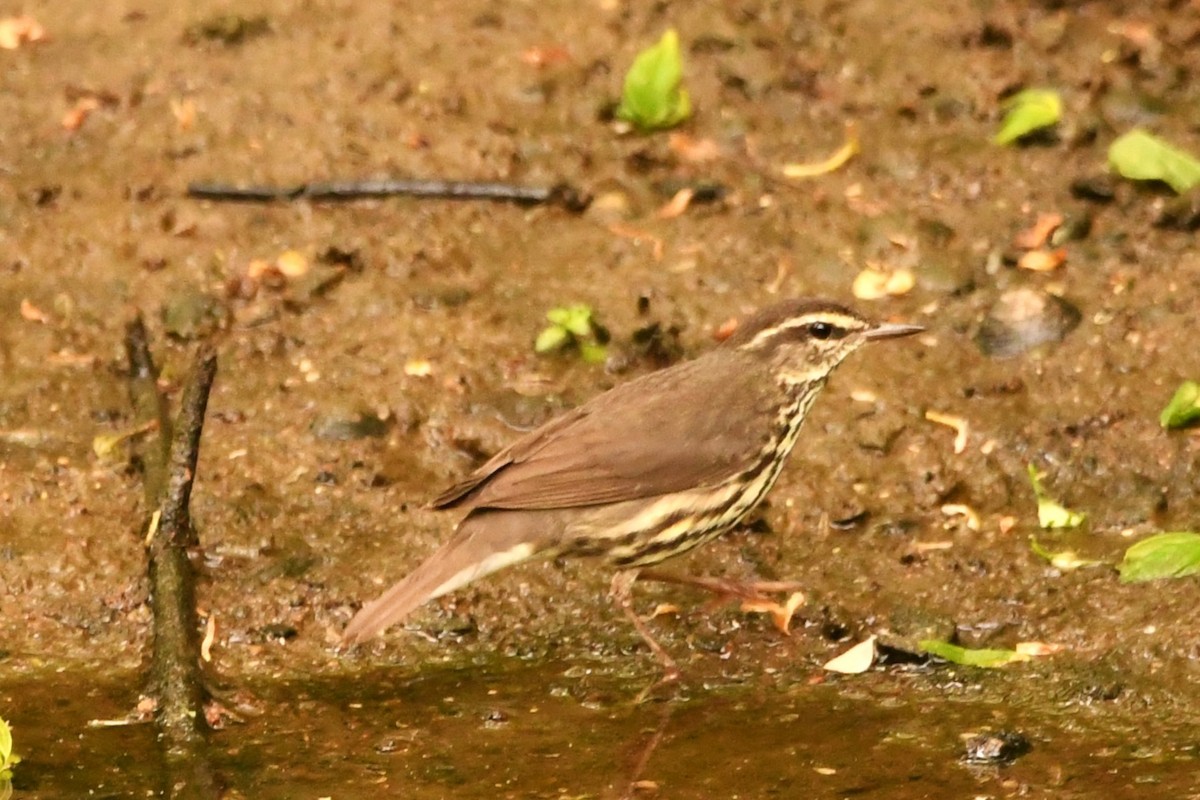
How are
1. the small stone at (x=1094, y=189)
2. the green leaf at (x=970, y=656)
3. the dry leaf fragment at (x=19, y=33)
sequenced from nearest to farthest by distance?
the green leaf at (x=970, y=656) < the small stone at (x=1094, y=189) < the dry leaf fragment at (x=19, y=33)

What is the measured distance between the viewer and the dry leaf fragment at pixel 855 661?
5438mm

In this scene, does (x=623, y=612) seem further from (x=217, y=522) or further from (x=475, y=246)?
(x=475, y=246)

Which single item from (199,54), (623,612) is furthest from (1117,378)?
(199,54)

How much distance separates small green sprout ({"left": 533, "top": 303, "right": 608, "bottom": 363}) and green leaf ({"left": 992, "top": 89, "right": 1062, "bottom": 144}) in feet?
7.33

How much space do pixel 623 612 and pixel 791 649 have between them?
567 mm

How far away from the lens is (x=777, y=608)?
575 cm

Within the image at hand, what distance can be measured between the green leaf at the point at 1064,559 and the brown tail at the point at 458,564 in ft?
5.50

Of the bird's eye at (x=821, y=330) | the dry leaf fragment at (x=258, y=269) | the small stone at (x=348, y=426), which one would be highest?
the dry leaf fragment at (x=258, y=269)

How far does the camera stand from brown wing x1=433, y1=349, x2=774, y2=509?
5527 mm

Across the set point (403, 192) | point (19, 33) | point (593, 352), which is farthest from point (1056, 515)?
point (19, 33)

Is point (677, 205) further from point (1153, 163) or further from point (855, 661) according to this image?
point (855, 661)

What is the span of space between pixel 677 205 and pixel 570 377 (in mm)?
1206

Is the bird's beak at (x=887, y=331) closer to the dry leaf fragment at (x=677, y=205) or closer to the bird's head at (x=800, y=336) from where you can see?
the bird's head at (x=800, y=336)

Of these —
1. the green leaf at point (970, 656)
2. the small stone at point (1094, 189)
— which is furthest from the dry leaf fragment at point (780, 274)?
the green leaf at point (970, 656)
